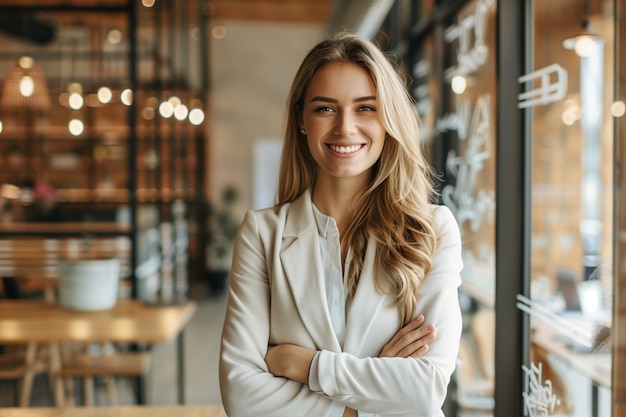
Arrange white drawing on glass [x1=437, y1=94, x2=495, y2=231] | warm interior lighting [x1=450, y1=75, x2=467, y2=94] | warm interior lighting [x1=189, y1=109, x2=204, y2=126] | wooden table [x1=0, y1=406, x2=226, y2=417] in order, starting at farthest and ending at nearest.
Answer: warm interior lighting [x1=189, y1=109, x2=204, y2=126]
warm interior lighting [x1=450, y1=75, x2=467, y2=94]
white drawing on glass [x1=437, y1=94, x2=495, y2=231]
wooden table [x1=0, y1=406, x2=226, y2=417]

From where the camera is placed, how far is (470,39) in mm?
3443

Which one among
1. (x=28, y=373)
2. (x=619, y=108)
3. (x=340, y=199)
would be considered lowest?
(x=28, y=373)

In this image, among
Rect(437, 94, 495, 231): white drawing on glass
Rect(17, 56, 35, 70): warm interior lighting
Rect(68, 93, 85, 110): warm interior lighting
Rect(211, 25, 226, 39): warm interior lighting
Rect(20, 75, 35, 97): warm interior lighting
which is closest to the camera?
Rect(437, 94, 495, 231): white drawing on glass

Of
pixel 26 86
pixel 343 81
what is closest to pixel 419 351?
pixel 343 81

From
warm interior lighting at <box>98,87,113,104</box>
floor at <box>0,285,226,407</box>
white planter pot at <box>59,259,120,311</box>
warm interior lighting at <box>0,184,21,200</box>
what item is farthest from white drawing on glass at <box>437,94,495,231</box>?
warm interior lighting at <box>0,184,21,200</box>

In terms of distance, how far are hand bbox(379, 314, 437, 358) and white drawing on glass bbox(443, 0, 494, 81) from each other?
2005 mm

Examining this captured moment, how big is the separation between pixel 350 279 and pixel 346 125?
40 cm

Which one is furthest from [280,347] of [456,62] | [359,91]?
[456,62]

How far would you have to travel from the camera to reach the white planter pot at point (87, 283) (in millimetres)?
3621

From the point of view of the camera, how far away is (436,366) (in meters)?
1.58

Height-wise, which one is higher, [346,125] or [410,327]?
[346,125]

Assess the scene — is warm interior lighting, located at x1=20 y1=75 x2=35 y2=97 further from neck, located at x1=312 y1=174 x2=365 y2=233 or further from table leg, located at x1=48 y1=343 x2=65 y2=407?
neck, located at x1=312 y1=174 x2=365 y2=233

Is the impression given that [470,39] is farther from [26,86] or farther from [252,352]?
[26,86]

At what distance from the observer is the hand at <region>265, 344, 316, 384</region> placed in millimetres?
1579
